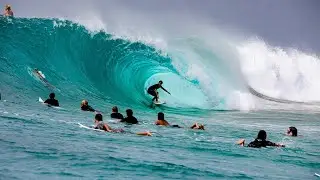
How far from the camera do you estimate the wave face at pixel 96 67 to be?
20.3 metres

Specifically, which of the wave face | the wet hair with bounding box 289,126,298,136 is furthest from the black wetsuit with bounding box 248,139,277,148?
the wave face

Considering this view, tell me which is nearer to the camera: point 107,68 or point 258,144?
point 258,144

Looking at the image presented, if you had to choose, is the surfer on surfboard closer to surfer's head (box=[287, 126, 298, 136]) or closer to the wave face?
the wave face

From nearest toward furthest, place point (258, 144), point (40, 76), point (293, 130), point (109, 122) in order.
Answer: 1. point (258, 144)
2. point (293, 130)
3. point (109, 122)
4. point (40, 76)

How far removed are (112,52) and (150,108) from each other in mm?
5751

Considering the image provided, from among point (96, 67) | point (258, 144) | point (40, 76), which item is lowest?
point (258, 144)

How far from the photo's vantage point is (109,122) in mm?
14195

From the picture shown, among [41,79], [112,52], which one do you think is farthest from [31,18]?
[41,79]

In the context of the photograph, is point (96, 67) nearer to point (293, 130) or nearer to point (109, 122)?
point (109, 122)

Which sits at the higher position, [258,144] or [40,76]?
[40,76]

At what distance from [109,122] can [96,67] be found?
10.6 meters

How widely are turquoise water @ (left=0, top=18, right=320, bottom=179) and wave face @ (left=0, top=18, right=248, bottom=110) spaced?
6 cm

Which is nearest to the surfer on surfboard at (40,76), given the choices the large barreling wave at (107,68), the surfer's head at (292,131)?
the large barreling wave at (107,68)

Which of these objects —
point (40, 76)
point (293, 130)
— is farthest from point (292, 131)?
point (40, 76)
